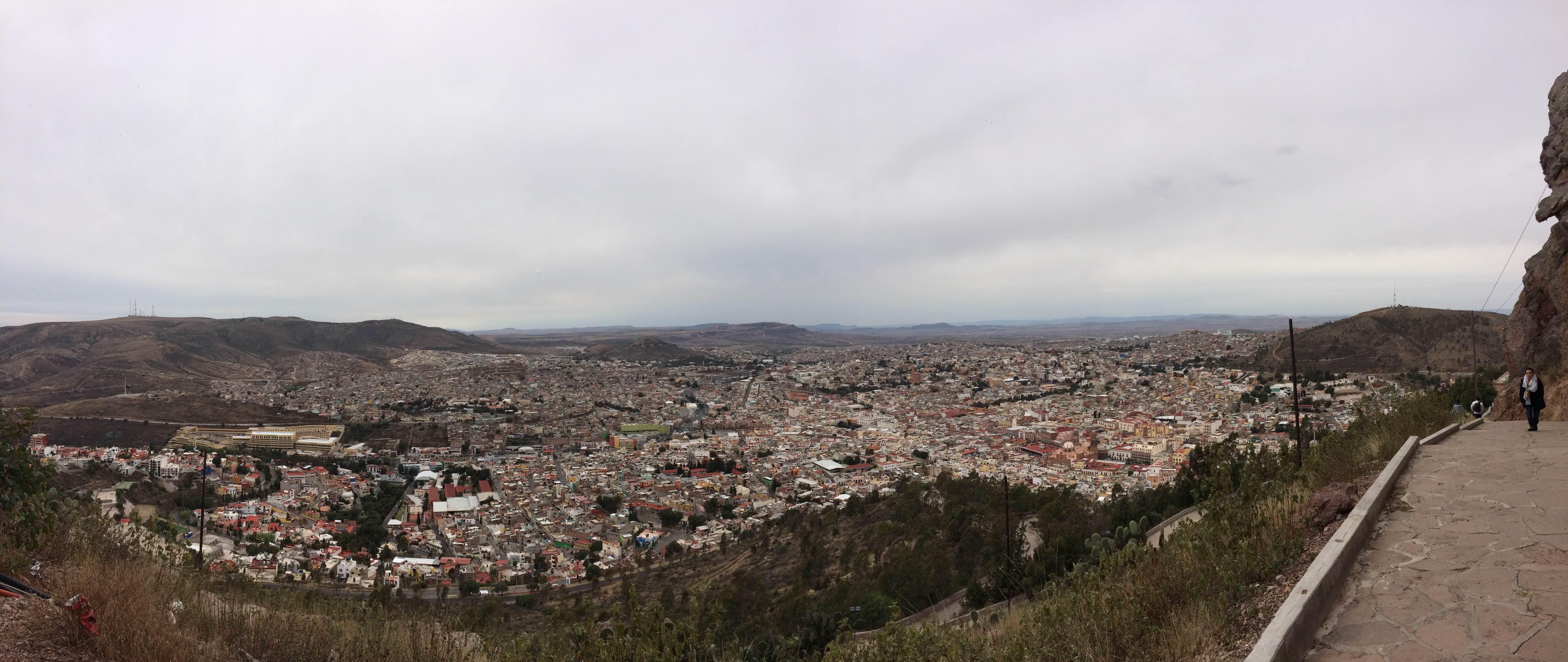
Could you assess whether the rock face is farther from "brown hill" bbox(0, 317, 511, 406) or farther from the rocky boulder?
"brown hill" bbox(0, 317, 511, 406)

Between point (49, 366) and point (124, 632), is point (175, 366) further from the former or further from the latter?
point (124, 632)

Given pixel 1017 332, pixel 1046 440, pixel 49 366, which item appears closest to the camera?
pixel 1046 440

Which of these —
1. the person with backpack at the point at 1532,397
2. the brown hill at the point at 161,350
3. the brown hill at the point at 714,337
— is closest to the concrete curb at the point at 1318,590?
the person with backpack at the point at 1532,397

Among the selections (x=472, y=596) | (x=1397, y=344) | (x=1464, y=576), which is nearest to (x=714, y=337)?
(x=1397, y=344)

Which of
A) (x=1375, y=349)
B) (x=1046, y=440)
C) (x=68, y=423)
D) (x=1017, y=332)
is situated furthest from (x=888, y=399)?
(x=1017, y=332)

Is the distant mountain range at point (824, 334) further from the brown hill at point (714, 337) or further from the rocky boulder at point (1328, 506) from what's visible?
the rocky boulder at point (1328, 506)

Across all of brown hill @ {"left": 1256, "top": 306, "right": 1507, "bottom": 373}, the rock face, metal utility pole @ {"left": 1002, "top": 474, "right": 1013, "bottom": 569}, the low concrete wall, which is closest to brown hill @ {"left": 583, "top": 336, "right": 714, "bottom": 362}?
brown hill @ {"left": 1256, "top": 306, "right": 1507, "bottom": 373}
